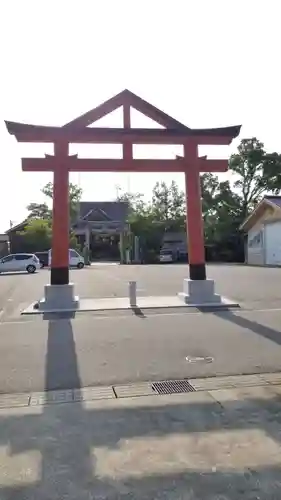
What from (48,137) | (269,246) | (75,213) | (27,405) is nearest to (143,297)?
(48,137)

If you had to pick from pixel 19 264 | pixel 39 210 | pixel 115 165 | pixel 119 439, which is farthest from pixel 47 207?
pixel 119 439

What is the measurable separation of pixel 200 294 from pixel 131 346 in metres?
5.45

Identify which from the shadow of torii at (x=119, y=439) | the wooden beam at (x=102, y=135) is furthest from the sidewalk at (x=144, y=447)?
the wooden beam at (x=102, y=135)

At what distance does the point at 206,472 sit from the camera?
3.63 metres

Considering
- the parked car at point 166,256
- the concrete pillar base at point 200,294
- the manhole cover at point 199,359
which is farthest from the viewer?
the parked car at point 166,256

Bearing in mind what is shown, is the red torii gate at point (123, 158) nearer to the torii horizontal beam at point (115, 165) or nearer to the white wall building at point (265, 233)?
the torii horizontal beam at point (115, 165)

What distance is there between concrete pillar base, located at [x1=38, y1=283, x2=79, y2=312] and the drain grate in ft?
21.5

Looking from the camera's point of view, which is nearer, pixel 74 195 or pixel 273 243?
pixel 273 243

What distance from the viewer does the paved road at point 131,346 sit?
6.54 meters

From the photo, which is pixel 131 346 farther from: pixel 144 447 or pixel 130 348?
pixel 144 447

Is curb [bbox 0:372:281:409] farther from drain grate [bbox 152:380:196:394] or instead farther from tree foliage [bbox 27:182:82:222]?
tree foliage [bbox 27:182:82:222]

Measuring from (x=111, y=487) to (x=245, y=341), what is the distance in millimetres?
5354

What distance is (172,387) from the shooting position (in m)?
5.91

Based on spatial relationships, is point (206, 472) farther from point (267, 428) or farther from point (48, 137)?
point (48, 137)
